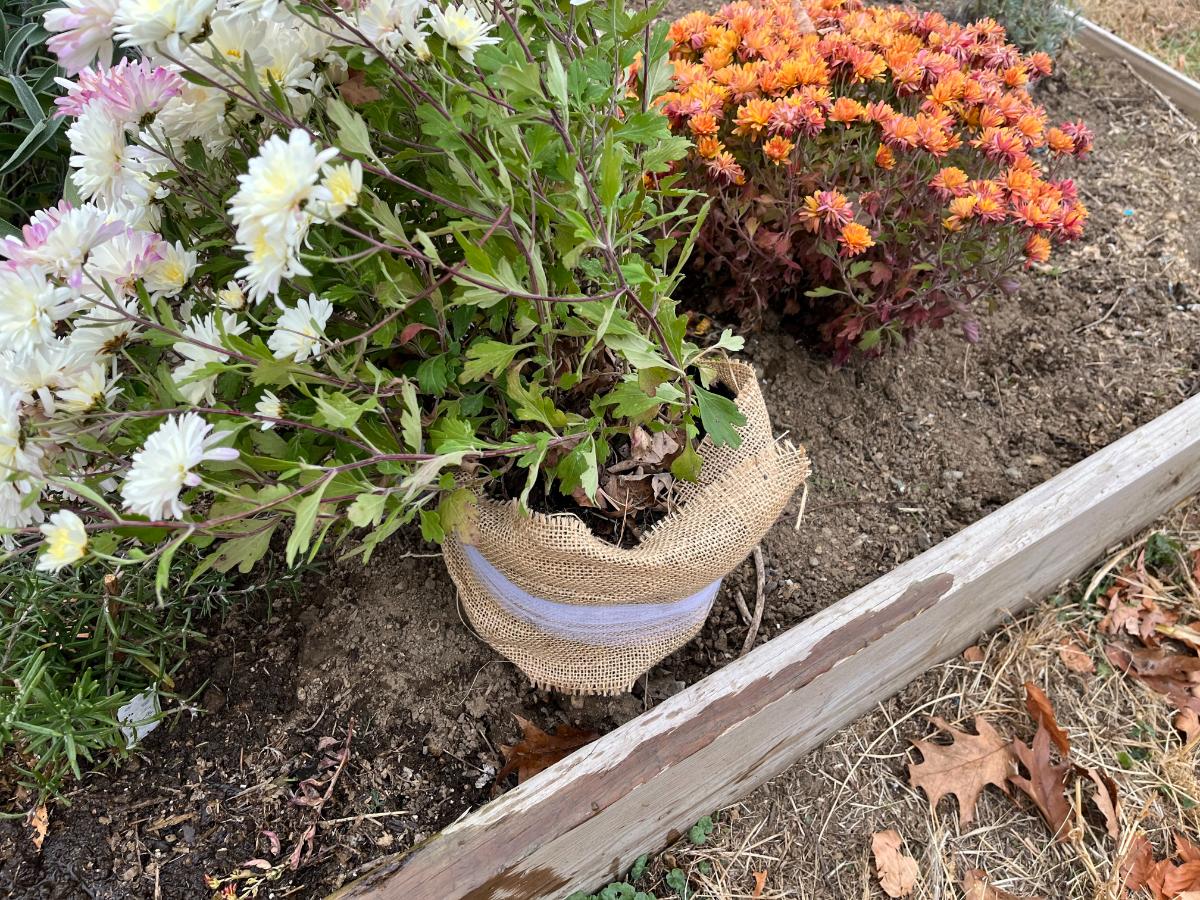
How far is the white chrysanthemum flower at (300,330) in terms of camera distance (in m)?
0.87

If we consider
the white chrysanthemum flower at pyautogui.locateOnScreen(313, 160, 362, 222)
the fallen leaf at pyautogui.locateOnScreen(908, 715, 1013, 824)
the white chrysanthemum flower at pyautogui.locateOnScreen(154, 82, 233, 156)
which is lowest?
the fallen leaf at pyautogui.locateOnScreen(908, 715, 1013, 824)

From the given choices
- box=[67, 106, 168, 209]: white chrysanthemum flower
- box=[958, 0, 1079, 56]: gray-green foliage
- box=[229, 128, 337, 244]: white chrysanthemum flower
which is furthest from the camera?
box=[958, 0, 1079, 56]: gray-green foliage

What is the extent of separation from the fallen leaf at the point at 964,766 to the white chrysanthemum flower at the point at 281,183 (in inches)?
59.9

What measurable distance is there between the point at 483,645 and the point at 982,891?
1.00 meters

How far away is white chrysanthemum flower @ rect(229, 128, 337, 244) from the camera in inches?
25.8

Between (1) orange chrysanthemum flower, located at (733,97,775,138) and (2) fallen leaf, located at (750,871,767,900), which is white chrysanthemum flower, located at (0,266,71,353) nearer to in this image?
(1) orange chrysanthemum flower, located at (733,97,775,138)

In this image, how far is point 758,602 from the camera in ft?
5.31

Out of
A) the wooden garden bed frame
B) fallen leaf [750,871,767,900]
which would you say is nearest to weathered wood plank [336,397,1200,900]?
the wooden garden bed frame

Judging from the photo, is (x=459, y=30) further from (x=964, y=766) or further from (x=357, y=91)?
(x=964, y=766)

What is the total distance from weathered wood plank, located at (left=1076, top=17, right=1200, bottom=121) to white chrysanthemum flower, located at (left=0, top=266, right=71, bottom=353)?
331cm

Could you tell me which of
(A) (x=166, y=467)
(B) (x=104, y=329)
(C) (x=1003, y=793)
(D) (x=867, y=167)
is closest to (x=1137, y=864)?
(C) (x=1003, y=793)

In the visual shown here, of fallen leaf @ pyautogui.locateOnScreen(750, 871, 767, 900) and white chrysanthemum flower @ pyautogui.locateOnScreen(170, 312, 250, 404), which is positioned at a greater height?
white chrysanthemum flower @ pyautogui.locateOnScreen(170, 312, 250, 404)

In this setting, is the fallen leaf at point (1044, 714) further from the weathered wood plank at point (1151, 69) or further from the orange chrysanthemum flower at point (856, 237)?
the weathered wood plank at point (1151, 69)

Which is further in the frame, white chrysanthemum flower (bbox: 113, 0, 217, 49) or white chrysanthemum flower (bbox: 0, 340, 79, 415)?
white chrysanthemum flower (bbox: 0, 340, 79, 415)
